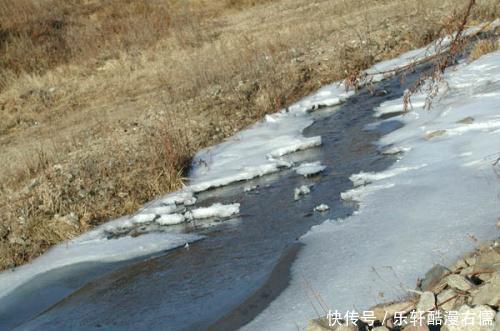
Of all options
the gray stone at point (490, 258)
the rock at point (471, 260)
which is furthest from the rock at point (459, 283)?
the rock at point (471, 260)

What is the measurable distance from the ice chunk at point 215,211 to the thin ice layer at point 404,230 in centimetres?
134

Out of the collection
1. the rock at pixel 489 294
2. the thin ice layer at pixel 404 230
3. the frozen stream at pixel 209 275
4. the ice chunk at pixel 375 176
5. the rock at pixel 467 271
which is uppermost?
the rock at pixel 489 294

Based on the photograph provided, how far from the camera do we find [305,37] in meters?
15.8

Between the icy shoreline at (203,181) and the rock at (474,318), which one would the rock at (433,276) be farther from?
the icy shoreline at (203,181)

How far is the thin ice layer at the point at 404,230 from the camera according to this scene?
4332mm

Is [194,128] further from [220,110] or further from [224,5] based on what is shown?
[224,5]

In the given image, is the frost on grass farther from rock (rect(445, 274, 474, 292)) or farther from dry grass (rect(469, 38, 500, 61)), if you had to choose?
dry grass (rect(469, 38, 500, 61))

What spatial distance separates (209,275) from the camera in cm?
552

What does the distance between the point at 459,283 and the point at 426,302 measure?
239 millimetres

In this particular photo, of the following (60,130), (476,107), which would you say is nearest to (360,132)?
(476,107)

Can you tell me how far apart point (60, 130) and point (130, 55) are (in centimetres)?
596

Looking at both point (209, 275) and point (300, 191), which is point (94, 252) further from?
point (300, 191)

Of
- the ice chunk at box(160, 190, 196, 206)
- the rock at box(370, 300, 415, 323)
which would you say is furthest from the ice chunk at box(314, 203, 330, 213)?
the rock at box(370, 300, 415, 323)

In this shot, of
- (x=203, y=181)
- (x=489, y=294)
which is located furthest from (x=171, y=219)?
(x=489, y=294)
